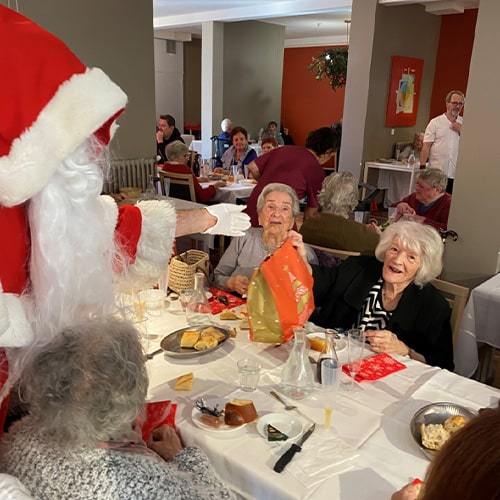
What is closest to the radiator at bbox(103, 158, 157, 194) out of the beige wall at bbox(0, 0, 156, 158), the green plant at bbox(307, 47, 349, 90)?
the beige wall at bbox(0, 0, 156, 158)

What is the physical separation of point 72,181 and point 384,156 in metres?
6.30

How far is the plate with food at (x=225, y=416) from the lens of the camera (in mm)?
1311

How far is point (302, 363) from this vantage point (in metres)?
1.51

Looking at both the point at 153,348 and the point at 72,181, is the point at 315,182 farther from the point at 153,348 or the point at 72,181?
the point at 72,181

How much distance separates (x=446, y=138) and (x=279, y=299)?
4.59 m

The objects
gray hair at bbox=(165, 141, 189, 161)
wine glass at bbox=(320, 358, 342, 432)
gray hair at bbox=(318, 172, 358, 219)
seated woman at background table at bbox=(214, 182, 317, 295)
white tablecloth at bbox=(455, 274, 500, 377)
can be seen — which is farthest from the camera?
gray hair at bbox=(165, 141, 189, 161)

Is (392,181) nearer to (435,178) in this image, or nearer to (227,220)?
(435,178)

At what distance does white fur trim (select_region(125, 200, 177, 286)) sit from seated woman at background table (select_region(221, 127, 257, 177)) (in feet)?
15.7

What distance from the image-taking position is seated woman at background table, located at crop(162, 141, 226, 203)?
4902 mm

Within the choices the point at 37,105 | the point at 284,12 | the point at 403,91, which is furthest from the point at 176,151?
the point at 37,105

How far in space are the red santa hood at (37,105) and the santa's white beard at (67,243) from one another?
0.16 ft

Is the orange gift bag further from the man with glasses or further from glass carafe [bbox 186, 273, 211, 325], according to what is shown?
the man with glasses

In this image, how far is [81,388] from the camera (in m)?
1.01

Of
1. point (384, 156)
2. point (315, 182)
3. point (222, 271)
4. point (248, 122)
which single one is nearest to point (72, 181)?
point (222, 271)
